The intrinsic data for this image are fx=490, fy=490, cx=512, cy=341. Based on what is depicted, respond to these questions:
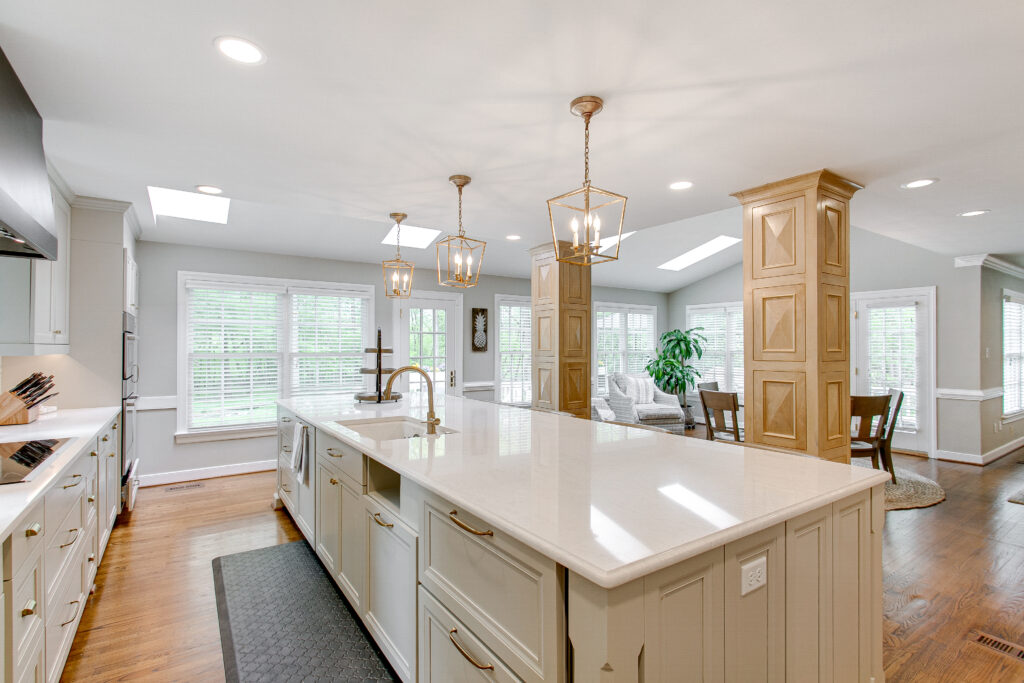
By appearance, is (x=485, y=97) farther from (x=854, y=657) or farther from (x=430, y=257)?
(x=430, y=257)

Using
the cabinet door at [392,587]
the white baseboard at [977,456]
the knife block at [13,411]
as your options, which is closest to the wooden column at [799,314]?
the cabinet door at [392,587]

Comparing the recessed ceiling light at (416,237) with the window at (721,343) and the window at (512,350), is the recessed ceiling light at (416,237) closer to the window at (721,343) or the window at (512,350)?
the window at (512,350)

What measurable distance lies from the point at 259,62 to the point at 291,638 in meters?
2.42

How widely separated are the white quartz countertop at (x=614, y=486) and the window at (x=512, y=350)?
4521 millimetres

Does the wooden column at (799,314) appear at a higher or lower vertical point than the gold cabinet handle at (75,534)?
higher

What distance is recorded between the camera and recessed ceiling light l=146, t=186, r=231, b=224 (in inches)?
170

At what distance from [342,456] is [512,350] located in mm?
4898

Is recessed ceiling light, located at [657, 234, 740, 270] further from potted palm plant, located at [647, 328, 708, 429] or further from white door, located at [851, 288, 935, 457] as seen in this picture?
white door, located at [851, 288, 935, 457]

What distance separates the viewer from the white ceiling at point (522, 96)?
154cm

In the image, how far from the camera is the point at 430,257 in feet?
19.9

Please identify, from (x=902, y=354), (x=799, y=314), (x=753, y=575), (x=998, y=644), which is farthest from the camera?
(x=902, y=354)

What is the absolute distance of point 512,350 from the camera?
283 inches

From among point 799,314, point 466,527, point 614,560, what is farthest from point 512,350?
point 614,560

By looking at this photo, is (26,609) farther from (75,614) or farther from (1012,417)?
(1012,417)
